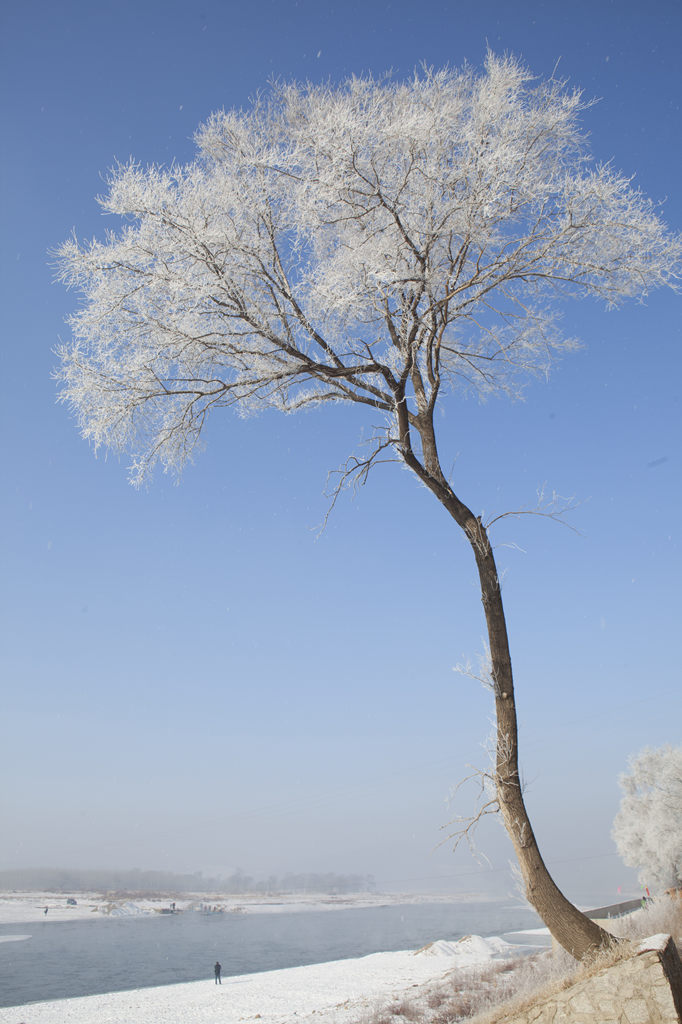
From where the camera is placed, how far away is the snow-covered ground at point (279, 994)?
1867 centimetres

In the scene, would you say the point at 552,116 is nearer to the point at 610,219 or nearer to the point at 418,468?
the point at 610,219

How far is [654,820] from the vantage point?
30906 mm

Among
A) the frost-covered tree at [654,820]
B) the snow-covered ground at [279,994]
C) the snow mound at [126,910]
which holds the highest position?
the frost-covered tree at [654,820]

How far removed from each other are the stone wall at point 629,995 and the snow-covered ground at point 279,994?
10.0 meters

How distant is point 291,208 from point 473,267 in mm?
2656

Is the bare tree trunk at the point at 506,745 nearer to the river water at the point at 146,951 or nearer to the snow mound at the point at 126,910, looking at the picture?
the river water at the point at 146,951

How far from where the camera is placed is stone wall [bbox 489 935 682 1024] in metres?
5.46

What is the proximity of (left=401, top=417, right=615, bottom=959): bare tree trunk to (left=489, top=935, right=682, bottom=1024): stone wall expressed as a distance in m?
0.42

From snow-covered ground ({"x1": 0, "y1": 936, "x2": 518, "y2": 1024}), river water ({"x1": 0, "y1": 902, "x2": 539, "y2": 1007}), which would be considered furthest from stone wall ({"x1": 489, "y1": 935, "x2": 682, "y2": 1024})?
river water ({"x1": 0, "y1": 902, "x2": 539, "y2": 1007})

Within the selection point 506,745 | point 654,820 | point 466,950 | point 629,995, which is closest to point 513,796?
point 506,745

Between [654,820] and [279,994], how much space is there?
63.4 feet

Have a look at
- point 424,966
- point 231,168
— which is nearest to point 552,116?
point 231,168

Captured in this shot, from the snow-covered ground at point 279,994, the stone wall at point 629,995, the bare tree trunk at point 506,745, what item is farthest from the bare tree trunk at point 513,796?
the snow-covered ground at point 279,994

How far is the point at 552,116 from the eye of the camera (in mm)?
8172
